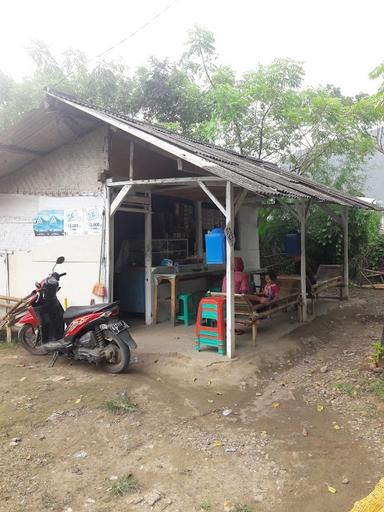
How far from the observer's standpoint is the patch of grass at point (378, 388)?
16.3 feet

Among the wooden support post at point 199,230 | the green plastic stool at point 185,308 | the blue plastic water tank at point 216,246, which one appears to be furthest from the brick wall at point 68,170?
the wooden support post at point 199,230

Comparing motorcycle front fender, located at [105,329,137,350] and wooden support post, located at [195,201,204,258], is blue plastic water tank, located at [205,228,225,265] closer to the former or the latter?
motorcycle front fender, located at [105,329,137,350]

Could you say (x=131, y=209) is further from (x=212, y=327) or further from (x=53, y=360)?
(x=53, y=360)

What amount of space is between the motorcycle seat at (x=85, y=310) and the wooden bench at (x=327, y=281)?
17.7 ft

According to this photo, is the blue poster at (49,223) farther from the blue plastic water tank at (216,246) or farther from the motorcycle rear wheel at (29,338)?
the blue plastic water tank at (216,246)

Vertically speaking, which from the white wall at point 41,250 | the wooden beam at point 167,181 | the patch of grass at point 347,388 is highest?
the wooden beam at point 167,181

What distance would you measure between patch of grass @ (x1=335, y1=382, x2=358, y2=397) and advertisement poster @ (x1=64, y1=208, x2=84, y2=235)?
4.86 m

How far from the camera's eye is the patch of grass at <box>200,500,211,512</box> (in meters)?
2.98

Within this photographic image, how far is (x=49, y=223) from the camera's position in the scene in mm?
7848

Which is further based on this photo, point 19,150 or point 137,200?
point 137,200

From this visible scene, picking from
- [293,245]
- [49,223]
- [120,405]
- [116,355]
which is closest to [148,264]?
[49,223]

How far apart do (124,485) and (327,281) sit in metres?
8.44

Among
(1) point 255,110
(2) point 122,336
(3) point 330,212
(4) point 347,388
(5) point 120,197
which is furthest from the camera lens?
(1) point 255,110

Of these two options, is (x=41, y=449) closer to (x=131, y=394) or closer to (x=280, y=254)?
(x=131, y=394)
